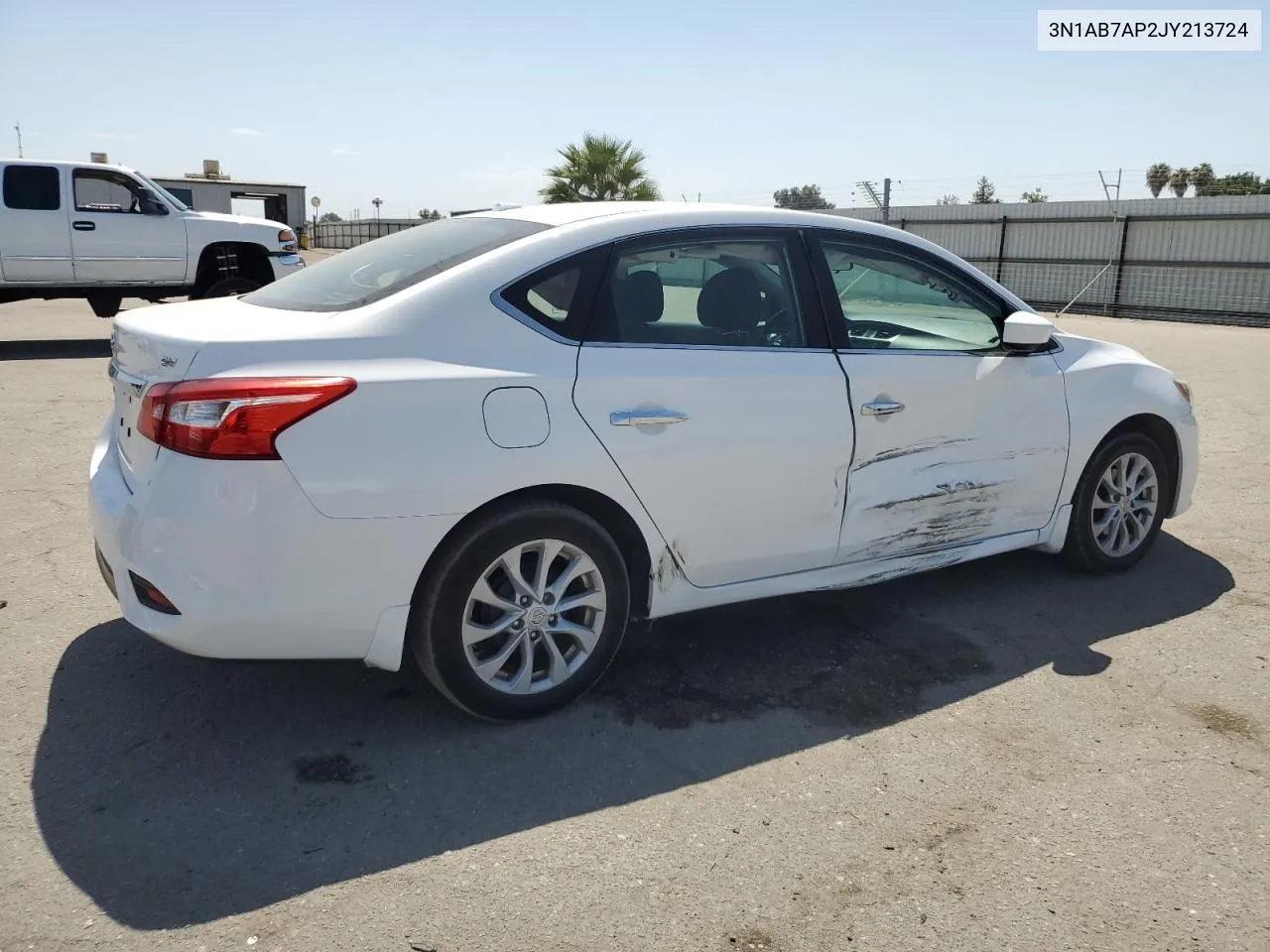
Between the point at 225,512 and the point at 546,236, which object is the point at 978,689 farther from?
the point at 225,512

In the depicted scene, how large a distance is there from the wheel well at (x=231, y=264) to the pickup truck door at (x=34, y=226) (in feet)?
4.80

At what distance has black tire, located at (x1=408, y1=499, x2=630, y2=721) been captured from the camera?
2990 mm

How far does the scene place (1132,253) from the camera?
2095 cm

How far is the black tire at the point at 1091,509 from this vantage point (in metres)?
4.55

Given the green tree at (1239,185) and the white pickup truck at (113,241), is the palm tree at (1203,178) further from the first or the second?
the white pickup truck at (113,241)

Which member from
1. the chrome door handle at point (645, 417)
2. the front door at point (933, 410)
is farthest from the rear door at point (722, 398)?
the front door at point (933, 410)

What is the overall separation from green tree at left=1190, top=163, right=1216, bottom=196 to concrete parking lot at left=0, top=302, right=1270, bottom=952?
155 feet

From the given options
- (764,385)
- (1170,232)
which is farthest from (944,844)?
(1170,232)

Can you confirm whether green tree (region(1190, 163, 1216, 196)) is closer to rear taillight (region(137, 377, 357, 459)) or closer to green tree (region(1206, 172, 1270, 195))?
green tree (region(1206, 172, 1270, 195))

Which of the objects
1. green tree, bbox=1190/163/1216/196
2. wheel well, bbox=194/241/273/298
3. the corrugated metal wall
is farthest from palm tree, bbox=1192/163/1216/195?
wheel well, bbox=194/241/273/298

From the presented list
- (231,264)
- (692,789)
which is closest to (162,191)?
(231,264)

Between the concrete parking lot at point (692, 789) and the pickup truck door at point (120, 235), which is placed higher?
the pickup truck door at point (120, 235)

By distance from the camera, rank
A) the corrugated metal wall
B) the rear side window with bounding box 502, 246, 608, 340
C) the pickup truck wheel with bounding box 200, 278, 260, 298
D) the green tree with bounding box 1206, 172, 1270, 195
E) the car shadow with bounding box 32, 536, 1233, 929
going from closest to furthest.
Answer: the car shadow with bounding box 32, 536, 1233, 929, the rear side window with bounding box 502, 246, 608, 340, the pickup truck wheel with bounding box 200, 278, 260, 298, the corrugated metal wall, the green tree with bounding box 1206, 172, 1270, 195

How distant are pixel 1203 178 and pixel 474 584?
5542cm
